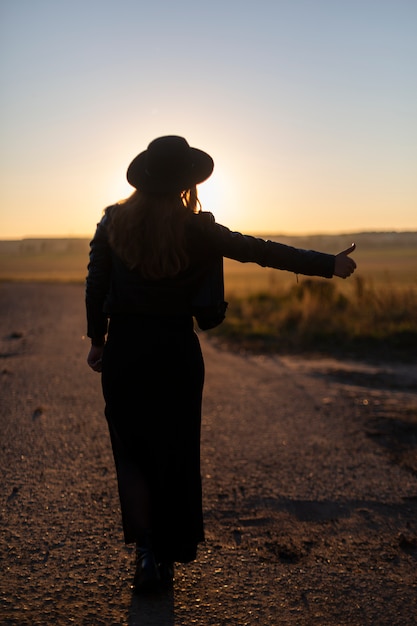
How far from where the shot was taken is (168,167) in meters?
3.38

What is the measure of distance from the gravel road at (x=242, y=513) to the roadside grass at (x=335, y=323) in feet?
14.5

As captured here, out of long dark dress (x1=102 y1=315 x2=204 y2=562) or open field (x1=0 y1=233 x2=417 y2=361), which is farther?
open field (x1=0 y1=233 x2=417 y2=361)

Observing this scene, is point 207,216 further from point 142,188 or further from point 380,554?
point 380,554

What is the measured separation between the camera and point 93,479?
5.23 meters

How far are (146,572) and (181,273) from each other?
1.34m

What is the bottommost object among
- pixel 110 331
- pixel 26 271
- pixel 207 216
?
pixel 26 271

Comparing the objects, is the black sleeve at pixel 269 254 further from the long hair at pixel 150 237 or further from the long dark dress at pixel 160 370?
the long hair at pixel 150 237

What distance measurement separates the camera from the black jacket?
3.43m

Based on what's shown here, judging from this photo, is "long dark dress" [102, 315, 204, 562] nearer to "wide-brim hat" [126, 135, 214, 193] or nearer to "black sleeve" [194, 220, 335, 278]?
"black sleeve" [194, 220, 335, 278]

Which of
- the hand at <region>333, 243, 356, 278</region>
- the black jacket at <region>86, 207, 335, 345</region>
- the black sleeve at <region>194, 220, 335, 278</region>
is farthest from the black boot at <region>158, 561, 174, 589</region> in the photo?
the hand at <region>333, 243, 356, 278</region>

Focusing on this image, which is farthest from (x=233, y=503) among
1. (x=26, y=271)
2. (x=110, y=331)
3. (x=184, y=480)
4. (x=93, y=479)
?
(x=26, y=271)

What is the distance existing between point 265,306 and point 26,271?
1624 inches

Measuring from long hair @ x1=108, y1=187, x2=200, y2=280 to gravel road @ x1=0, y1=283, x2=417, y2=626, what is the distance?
144 cm

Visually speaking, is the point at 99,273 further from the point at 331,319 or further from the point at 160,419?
the point at 331,319
